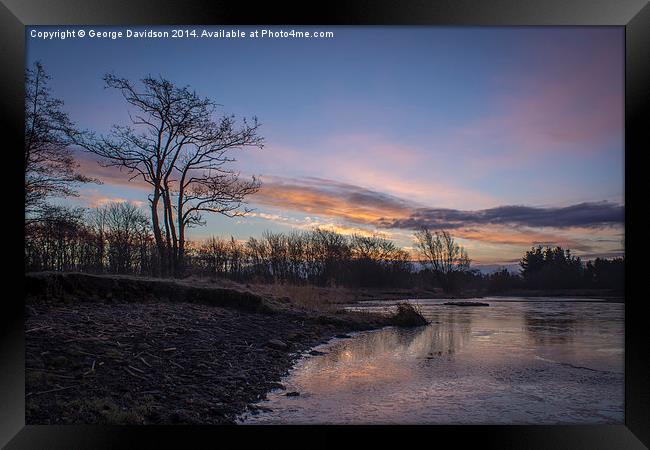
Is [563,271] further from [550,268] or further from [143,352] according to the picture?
[143,352]

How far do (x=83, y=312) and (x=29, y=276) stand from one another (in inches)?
28.9

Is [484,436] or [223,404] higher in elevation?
[223,404]

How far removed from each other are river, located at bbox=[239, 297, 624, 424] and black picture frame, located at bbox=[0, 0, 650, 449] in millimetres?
149

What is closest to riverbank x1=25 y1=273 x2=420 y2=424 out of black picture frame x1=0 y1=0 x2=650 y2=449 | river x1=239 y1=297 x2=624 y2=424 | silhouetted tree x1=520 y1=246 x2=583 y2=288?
black picture frame x1=0 y1=0 x2=650 y2=449

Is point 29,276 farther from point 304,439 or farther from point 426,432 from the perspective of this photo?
point 426,432

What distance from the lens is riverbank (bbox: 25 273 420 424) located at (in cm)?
441

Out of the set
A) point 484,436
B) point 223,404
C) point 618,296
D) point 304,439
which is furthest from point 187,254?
point 618,296
